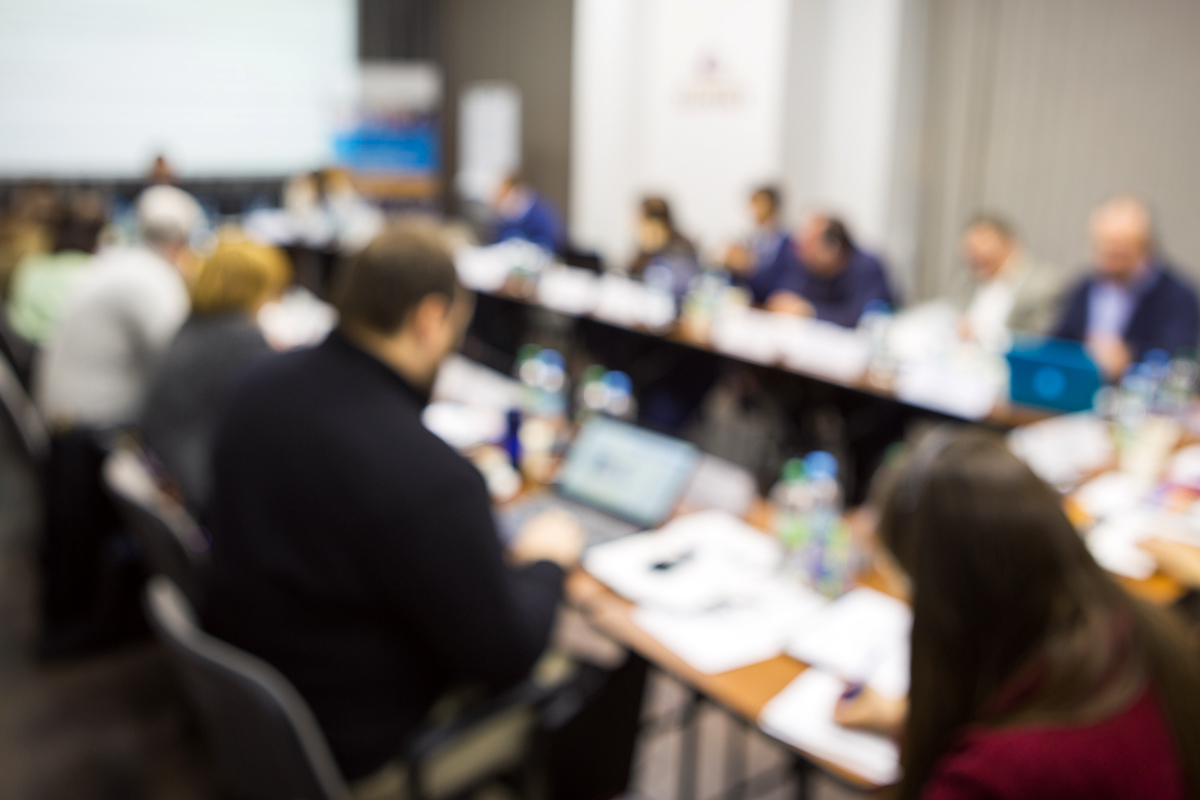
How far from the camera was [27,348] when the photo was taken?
446cm

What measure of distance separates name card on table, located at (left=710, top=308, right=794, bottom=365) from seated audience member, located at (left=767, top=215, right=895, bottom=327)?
0.69 ft

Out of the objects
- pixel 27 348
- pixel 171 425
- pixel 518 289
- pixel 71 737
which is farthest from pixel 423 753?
pixel 518 289

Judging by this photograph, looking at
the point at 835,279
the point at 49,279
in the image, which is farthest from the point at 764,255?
the point at 49,279

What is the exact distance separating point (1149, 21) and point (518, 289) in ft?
13.1

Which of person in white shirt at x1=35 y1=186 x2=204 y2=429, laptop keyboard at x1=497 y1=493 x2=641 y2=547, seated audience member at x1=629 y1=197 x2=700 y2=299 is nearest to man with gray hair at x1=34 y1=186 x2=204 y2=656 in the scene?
person in white shirt at x1=35 y1=186 x2=204 y2=429

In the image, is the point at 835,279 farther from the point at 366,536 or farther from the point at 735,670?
the point at 366,536

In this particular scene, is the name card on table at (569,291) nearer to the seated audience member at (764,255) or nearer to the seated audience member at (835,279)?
the seated audience member at (764,255)

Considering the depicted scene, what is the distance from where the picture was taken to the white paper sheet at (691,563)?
6.55ft

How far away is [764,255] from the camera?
605cm

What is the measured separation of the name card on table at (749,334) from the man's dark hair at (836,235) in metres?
0.50

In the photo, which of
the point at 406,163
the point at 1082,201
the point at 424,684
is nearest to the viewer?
the point at 424,684

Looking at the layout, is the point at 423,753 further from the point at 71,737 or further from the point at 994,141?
the point at 994,141

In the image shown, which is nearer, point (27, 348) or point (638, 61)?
point (27, 348)

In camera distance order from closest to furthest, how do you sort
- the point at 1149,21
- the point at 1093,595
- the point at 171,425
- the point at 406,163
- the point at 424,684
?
the point at 1093,595, the point at 424,684, the point at 171,425, the point at 1149,21, the point at 406,163
